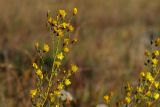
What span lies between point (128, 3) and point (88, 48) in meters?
4.16

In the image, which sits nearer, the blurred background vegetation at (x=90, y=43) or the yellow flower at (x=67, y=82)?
the yellow flower at (x=67, y=82)

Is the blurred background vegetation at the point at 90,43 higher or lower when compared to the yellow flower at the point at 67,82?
higher

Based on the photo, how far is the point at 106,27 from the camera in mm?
8750

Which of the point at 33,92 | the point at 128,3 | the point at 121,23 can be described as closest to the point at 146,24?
the point at 121,23

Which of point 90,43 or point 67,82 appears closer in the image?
point 67,82

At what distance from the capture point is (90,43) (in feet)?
22.2

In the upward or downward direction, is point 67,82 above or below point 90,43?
below

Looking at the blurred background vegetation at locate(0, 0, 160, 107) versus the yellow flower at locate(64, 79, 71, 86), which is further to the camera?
the blurred background vegetation at locate(0, 0, 160, 107)

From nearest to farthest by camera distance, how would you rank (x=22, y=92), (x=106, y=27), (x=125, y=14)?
(x=22, y=92) → (x=106, y=27) → (x=125, y=14)

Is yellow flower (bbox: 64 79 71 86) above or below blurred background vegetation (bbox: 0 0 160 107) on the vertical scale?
below

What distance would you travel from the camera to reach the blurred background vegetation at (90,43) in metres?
4.41

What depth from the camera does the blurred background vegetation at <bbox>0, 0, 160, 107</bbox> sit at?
14.5 ft

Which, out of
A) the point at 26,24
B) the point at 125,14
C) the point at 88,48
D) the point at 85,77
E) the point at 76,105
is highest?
the point at 125,14

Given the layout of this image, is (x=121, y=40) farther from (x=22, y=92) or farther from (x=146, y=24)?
(x=22, y=92)
